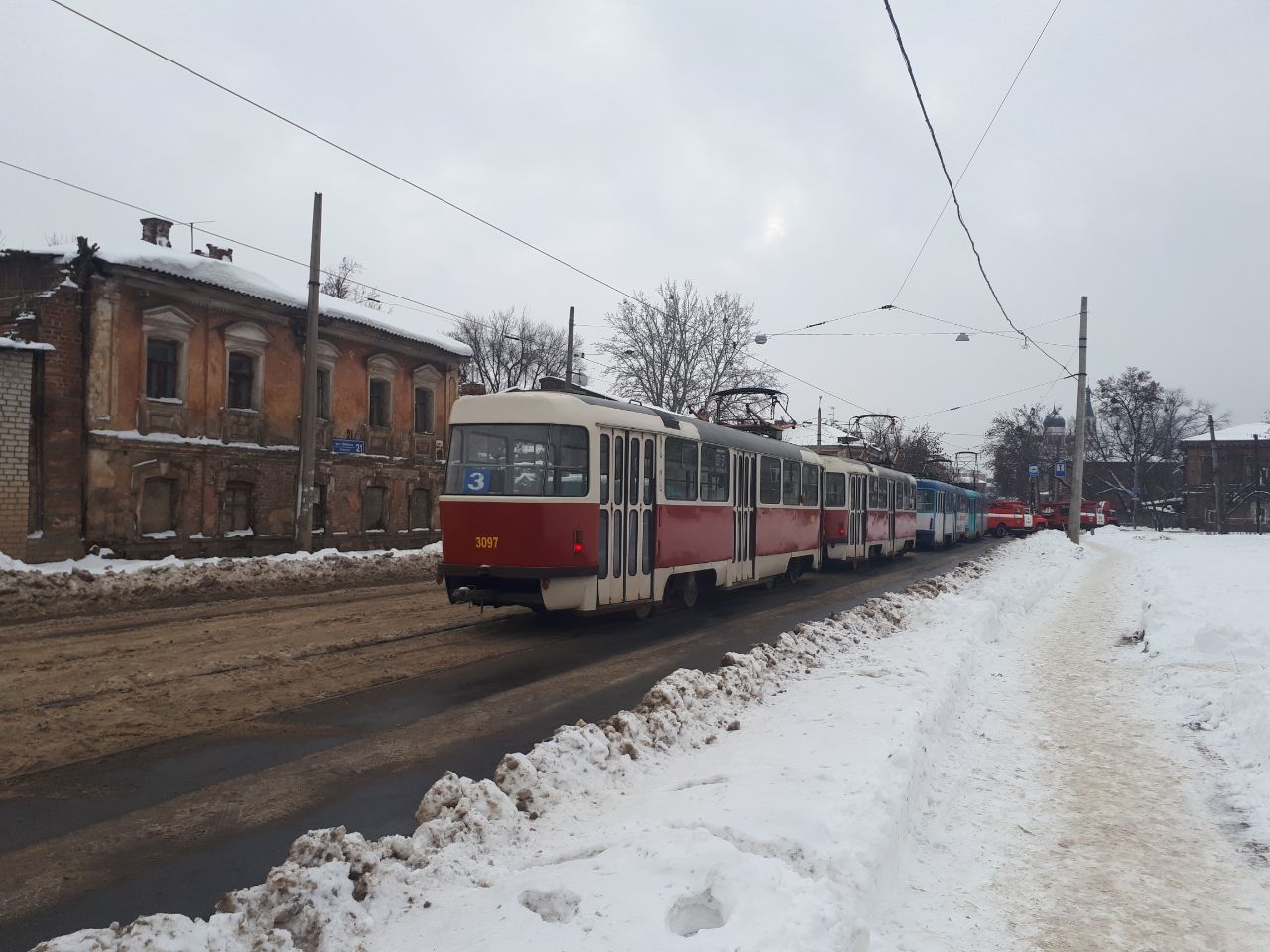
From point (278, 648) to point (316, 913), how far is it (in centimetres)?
623

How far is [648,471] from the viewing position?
38.4ft

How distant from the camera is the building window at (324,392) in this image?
25406mm

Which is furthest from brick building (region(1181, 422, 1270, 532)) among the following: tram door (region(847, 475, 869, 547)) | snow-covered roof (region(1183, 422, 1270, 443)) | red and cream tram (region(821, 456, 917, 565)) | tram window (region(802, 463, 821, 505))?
tram window (region(802, 463, 821, 505))

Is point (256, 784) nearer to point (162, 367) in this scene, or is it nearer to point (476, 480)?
point (476, 480)

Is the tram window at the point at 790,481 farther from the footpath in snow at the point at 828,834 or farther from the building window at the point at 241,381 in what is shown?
the building window at the point at 241,381

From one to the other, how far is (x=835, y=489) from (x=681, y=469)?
10.0 m

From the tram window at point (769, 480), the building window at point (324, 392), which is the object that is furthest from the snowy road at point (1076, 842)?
the building window at point (324, 392)

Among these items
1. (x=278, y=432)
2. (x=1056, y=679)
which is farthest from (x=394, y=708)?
(x=278, y=432)

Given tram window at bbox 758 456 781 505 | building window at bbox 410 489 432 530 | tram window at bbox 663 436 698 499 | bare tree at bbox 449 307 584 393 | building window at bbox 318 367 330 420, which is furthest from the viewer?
bare tree at bbox 449 307 584 393

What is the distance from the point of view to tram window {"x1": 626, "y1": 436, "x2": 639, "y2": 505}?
11.3m

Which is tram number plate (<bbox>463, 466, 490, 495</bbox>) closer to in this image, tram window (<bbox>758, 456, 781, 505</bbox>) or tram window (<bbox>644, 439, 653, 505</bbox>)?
tram window (<bbox>644, 439, 653, 505</bbox>)

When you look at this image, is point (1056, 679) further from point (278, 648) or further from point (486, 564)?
point (278, 648)

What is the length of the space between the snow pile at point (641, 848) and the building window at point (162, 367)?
62.6ft

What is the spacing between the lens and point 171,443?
68.4 feet
